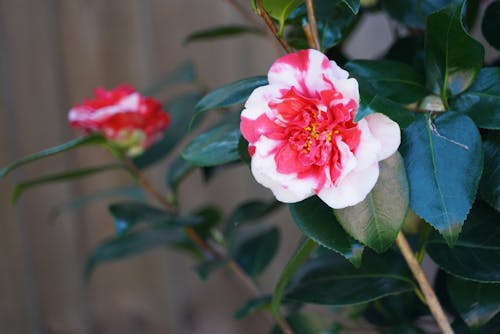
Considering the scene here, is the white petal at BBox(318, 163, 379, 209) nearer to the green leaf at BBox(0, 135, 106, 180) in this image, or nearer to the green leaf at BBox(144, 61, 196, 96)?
the green leaf at BBox(0, 135, 106, 180)

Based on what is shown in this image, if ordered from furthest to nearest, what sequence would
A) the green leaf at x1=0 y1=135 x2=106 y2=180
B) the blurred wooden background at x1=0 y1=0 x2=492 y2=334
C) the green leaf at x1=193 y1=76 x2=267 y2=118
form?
1. the blurred wooden background at x1=0 y1=0 x2=492 y2=334
2. the green leaf at x1=0 y1=135 x2=106 y2=180
3. the green leaf at x1=193 y1=76 x2=267 y2=118

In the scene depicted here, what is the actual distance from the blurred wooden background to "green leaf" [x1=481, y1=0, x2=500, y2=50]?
0.66 m

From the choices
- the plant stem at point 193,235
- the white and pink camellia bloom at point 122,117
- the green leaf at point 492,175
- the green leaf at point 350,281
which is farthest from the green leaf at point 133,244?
the green leaf at point 492,175

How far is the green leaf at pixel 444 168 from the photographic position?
0.46m

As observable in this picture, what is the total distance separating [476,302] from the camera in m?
0.60

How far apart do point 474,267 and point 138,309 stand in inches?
43.6

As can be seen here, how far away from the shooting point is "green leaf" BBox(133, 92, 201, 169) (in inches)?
36.3

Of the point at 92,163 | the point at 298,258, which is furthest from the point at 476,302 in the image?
the point at 92,163

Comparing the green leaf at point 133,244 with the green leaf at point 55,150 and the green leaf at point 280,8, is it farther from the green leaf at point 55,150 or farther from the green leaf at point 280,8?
the green leaf at point 280,8

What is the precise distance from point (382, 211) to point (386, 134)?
2.4 inches

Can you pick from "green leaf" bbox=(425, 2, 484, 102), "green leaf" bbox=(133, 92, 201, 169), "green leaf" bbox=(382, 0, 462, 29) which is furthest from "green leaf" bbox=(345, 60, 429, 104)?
"green leaf" bbox=(133, 92, 201, 169)

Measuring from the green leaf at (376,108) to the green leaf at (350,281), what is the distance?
0.22 meters

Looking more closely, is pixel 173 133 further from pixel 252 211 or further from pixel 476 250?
pixel 476 250

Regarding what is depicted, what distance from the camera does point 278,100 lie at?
0.46 m
